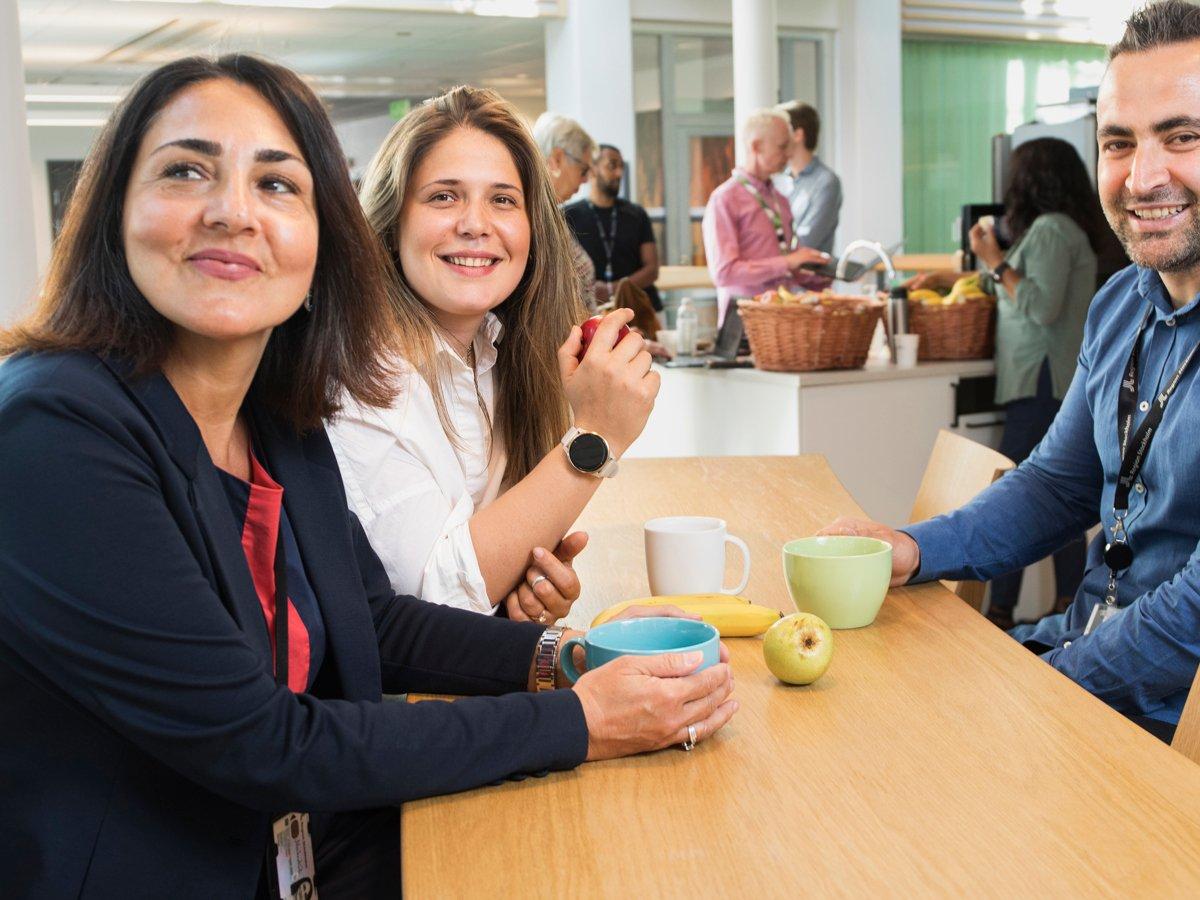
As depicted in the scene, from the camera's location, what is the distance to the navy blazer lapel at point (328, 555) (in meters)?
1.28

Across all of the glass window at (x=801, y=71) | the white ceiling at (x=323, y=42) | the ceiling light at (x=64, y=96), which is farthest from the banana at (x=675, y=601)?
the ceiling light at (x=64, y=96)

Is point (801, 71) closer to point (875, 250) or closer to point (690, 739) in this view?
point (875, 250)

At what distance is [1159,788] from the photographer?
1020 millimetres

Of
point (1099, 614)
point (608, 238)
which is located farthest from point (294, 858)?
point (608, 238)

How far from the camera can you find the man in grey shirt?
5.93 meters

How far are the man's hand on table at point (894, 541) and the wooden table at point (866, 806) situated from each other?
0.91 ft

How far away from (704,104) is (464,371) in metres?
9.27

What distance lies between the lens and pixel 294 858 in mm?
1199

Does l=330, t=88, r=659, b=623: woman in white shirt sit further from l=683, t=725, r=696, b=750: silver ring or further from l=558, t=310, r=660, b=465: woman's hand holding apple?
l=683, t=725, r=696, b=750: silver ring

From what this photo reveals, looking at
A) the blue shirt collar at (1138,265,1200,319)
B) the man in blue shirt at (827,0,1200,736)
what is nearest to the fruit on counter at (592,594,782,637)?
the man in blue shirt at (827,0,1200,736)

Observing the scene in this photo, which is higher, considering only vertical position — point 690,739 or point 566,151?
point 566,151

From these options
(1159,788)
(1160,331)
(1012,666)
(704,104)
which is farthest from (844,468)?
(704,104)

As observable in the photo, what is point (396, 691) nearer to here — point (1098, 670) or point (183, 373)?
point (183, 373)

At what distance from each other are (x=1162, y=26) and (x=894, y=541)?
84cm
